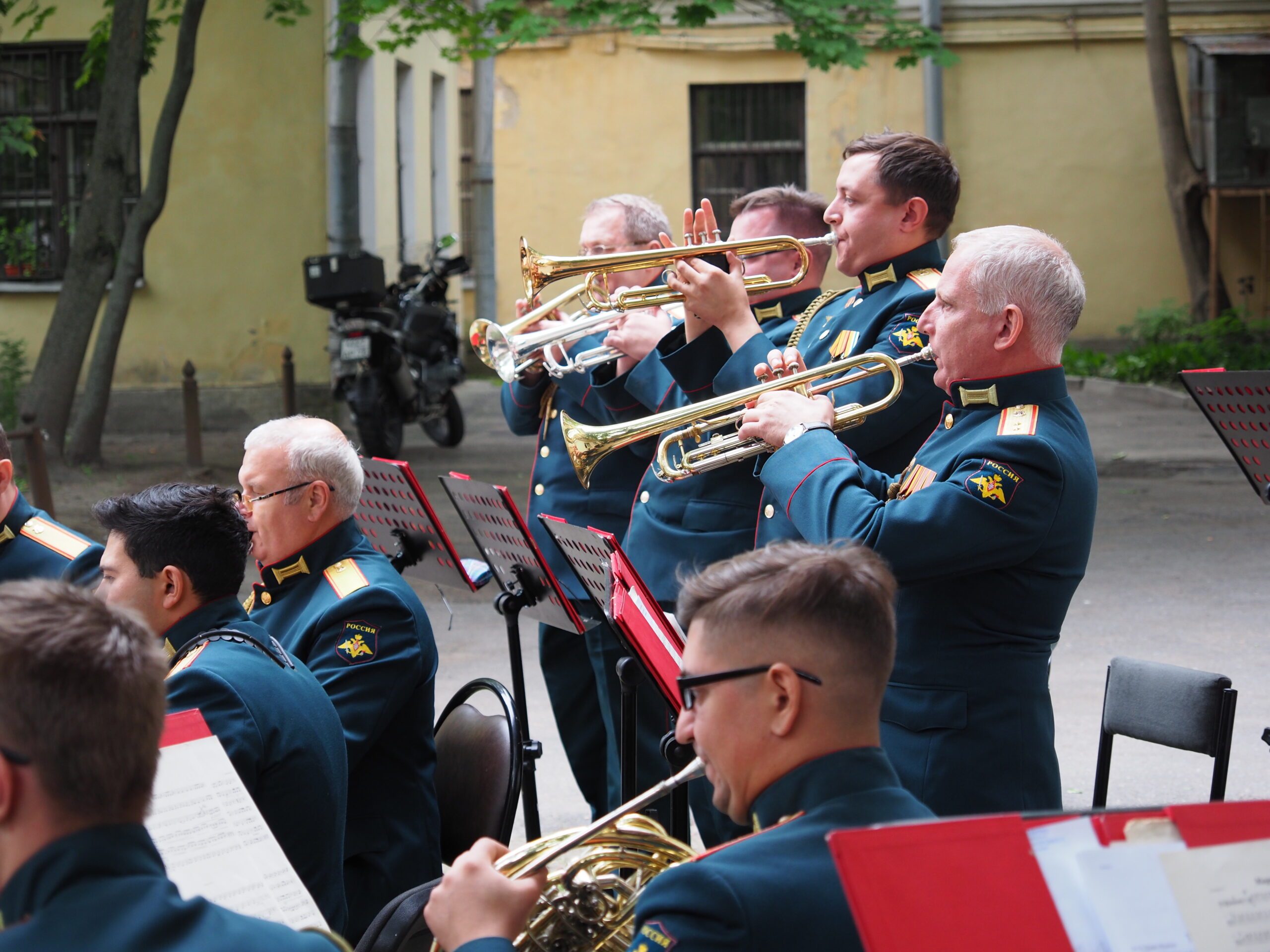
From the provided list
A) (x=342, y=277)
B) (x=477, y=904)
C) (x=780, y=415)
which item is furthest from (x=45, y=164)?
(x=477, y=904)

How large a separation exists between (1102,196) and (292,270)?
10.5 metres

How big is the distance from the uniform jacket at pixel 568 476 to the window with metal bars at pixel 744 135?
14.4m

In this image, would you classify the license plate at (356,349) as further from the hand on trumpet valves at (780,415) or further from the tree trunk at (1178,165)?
the tree trunk at (1178,165)

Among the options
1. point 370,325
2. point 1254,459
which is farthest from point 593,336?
point 370,325

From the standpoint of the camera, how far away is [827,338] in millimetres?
3248

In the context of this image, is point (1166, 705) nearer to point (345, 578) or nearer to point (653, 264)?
point (653, 264)

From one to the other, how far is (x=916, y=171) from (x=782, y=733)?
176cm

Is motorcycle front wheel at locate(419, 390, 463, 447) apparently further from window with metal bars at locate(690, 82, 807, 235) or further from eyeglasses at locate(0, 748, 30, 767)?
eyeglasses at locate(0, 748, 30, 767)

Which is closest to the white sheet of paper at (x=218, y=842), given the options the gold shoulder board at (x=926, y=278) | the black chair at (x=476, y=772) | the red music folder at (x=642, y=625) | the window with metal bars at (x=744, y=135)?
the red music folder at (x=642, y=625)

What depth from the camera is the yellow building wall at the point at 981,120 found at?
17922 mm

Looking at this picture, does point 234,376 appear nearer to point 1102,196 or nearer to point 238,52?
point 238,52

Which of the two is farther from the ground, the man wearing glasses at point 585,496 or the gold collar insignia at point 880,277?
the gold collar insignia at point 880,277

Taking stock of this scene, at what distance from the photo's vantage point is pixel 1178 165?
55.3 feet

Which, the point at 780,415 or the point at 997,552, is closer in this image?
the point at 997,552
